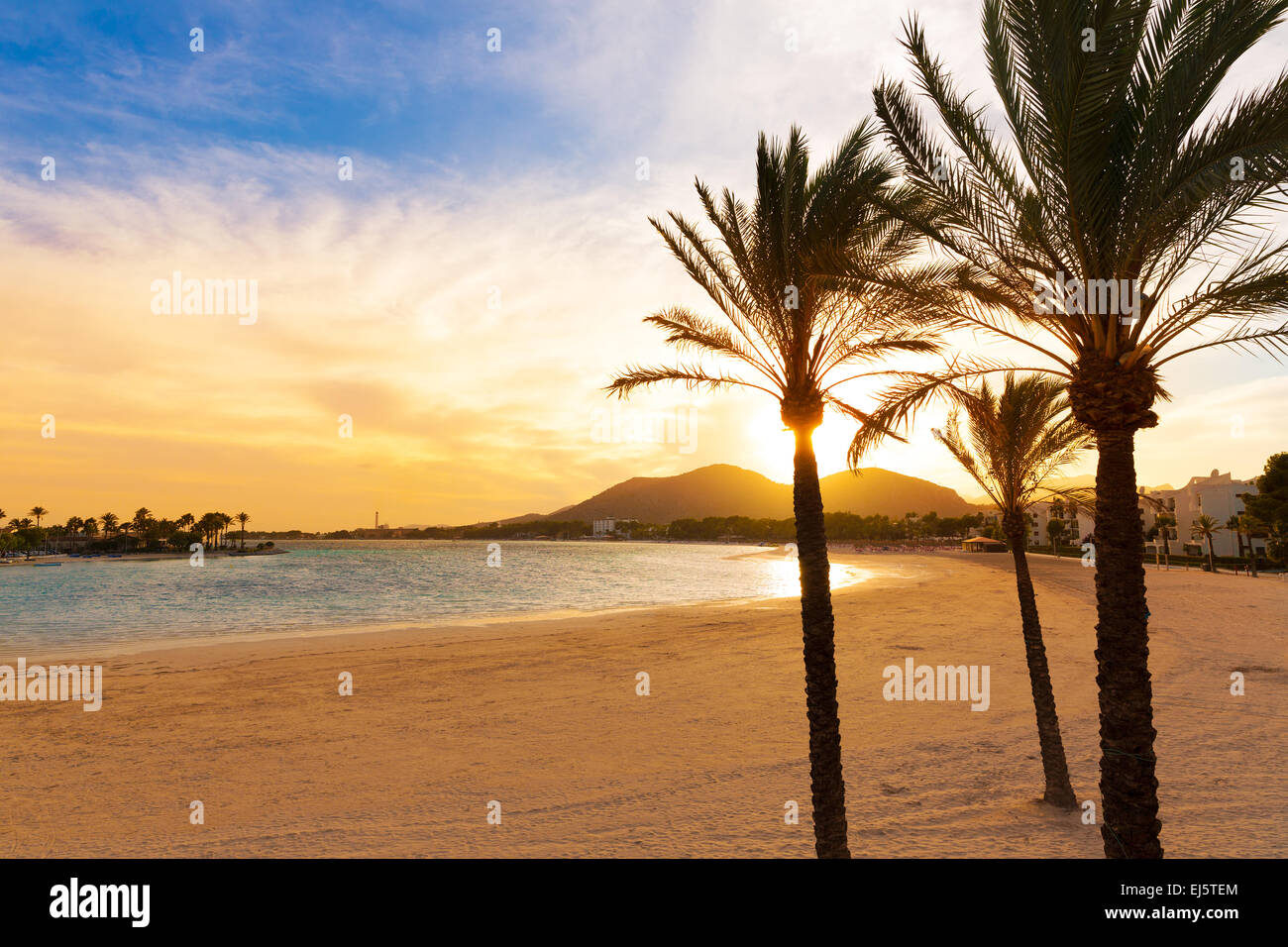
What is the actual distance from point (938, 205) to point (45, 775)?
14697 millimetres

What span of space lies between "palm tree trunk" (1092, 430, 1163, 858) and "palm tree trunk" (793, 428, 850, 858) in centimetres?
226

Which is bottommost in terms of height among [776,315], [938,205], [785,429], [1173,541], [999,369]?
[1173,541]

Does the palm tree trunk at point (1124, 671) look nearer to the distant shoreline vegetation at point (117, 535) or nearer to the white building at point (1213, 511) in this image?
the white building at point (1213, 511)

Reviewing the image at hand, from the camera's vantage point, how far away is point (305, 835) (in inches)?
303

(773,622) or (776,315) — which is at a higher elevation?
(776,315)

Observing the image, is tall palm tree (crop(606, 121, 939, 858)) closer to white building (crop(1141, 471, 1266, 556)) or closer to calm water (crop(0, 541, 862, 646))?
calm water (crop(0, 541, 862, 646))

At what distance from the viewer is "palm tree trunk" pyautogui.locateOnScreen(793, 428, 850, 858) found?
21.1ft

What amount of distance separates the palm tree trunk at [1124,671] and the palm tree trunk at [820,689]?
7.43 feet

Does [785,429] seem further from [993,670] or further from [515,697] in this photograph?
[993,670]

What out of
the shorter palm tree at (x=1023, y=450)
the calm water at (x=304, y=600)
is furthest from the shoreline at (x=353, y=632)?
the shorter palm tree at (x=1023, y=450)

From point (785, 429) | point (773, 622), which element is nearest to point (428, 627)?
point (773, 622)

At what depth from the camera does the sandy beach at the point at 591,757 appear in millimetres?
7715

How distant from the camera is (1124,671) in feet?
18.1

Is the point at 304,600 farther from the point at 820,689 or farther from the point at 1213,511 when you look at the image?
the point at 1213,511
